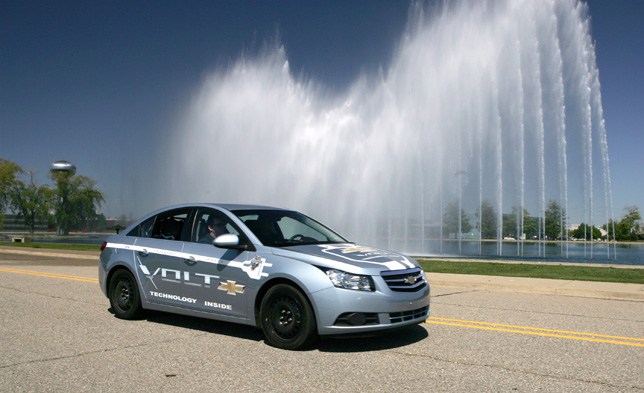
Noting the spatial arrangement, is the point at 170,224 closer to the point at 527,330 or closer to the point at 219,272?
the point at 219,272

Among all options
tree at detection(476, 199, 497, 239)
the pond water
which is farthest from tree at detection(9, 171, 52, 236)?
tree at detection(476, 199, 497, 239)

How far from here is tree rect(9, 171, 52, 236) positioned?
79812 millimetres

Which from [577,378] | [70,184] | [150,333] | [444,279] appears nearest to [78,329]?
[150,333]

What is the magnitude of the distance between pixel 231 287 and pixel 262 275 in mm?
504

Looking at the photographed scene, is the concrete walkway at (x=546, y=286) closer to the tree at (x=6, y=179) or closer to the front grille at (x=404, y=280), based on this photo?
the front grille at (x=404, y=280)

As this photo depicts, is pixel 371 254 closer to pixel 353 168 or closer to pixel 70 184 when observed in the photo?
pixel 353 168

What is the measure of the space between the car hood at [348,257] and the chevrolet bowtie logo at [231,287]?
0.60 metres

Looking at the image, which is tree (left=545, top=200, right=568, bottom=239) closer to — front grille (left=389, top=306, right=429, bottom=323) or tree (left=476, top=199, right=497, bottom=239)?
tree (left=476, top=199, right=497, bottom=239)

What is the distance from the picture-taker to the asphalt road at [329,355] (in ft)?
15.7

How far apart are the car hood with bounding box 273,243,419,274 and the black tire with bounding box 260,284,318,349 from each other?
0.38 meters

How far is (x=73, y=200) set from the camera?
91.4m

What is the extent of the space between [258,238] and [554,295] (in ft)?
24.6

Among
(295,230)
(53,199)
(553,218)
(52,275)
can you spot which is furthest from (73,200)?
(295,230)

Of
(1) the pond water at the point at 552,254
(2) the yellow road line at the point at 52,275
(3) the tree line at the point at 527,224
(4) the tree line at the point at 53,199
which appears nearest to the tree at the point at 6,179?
(4) the tree line at the point at 53,199
